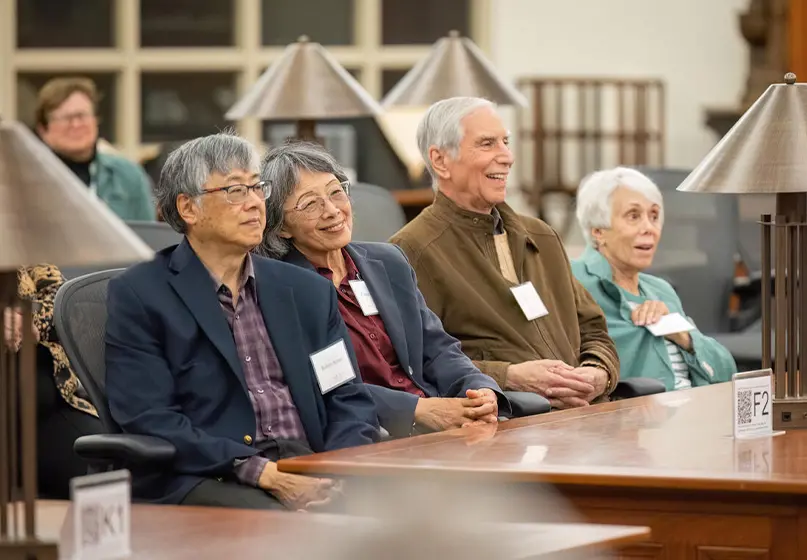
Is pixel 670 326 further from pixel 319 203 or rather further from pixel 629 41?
pixel 629 41

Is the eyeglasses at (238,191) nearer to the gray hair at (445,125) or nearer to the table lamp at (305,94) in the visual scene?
the gray hair at (445,125)

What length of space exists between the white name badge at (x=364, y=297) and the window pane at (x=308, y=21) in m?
6.56

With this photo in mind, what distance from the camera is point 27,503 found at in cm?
208

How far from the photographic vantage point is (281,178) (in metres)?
3.56

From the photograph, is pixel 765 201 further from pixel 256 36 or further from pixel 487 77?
pixel 256 36

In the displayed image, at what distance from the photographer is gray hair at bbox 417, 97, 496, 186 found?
4145 mm

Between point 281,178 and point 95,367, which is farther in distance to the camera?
point 281,178

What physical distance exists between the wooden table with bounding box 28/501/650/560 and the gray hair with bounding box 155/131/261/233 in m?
0.93

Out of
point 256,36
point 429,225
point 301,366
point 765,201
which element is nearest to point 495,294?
point 429,225

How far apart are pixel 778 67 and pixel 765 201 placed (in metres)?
1.66

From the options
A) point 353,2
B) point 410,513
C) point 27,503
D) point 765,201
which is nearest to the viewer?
point 410,513

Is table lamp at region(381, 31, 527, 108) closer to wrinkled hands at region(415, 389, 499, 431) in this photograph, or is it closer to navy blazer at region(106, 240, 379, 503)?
wrinkled hands at region(415, 389, 499, 431)

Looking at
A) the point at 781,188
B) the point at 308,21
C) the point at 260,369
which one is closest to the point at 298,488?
the point at 260,369

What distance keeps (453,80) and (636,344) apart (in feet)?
7.10
